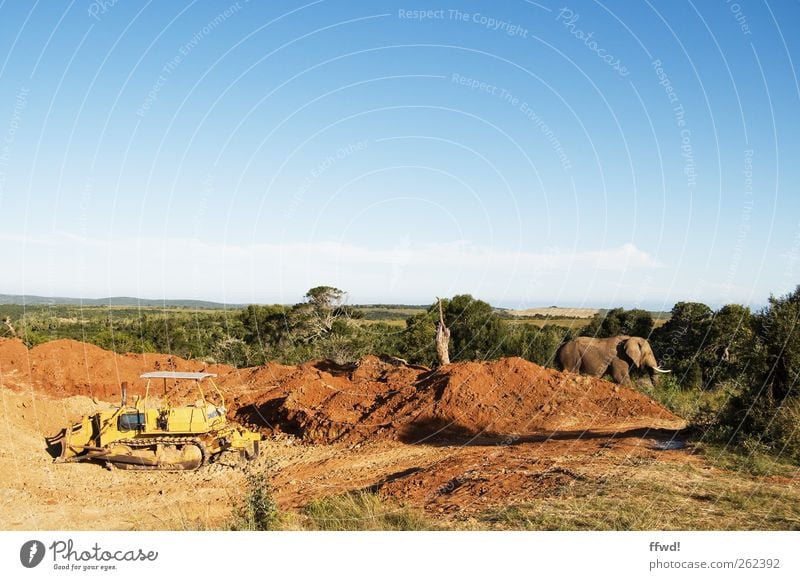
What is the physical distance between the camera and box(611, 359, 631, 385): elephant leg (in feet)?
95.8

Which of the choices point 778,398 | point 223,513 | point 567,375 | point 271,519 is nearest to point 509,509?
point 271,519

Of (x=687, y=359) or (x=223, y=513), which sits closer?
(x=223, y=513)

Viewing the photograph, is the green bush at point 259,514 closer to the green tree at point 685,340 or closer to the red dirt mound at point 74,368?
→ the red dirt mound at point 74,368

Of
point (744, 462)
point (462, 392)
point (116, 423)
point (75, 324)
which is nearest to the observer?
point (744, 462)

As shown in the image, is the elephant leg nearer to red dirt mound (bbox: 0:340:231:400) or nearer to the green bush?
red dirt mound (bbox: 0:340:231:400)

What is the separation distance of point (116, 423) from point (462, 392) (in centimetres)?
1048

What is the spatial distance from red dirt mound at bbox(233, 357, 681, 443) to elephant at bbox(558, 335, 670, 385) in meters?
7.40

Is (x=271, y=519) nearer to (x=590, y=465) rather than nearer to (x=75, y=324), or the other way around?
(x=590, y=465)

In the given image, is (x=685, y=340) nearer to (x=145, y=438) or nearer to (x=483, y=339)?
(x=483, y=339)

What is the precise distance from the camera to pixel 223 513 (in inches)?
436

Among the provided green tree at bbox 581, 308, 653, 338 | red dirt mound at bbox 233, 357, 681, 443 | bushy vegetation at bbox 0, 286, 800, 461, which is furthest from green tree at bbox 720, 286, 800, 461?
green tree at bbox 581, 308, 653, 338

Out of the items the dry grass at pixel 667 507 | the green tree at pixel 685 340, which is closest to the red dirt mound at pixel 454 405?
the dry grass at pixel 667 507

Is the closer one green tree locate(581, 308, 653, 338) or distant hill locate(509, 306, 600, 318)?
distant hill locate(509, 306, 600, 318)

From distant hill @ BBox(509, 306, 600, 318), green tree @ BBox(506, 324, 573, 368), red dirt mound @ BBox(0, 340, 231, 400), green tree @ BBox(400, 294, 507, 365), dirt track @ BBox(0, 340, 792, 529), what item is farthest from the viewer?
green tree @ BBox(400, 294, 507, 365)
